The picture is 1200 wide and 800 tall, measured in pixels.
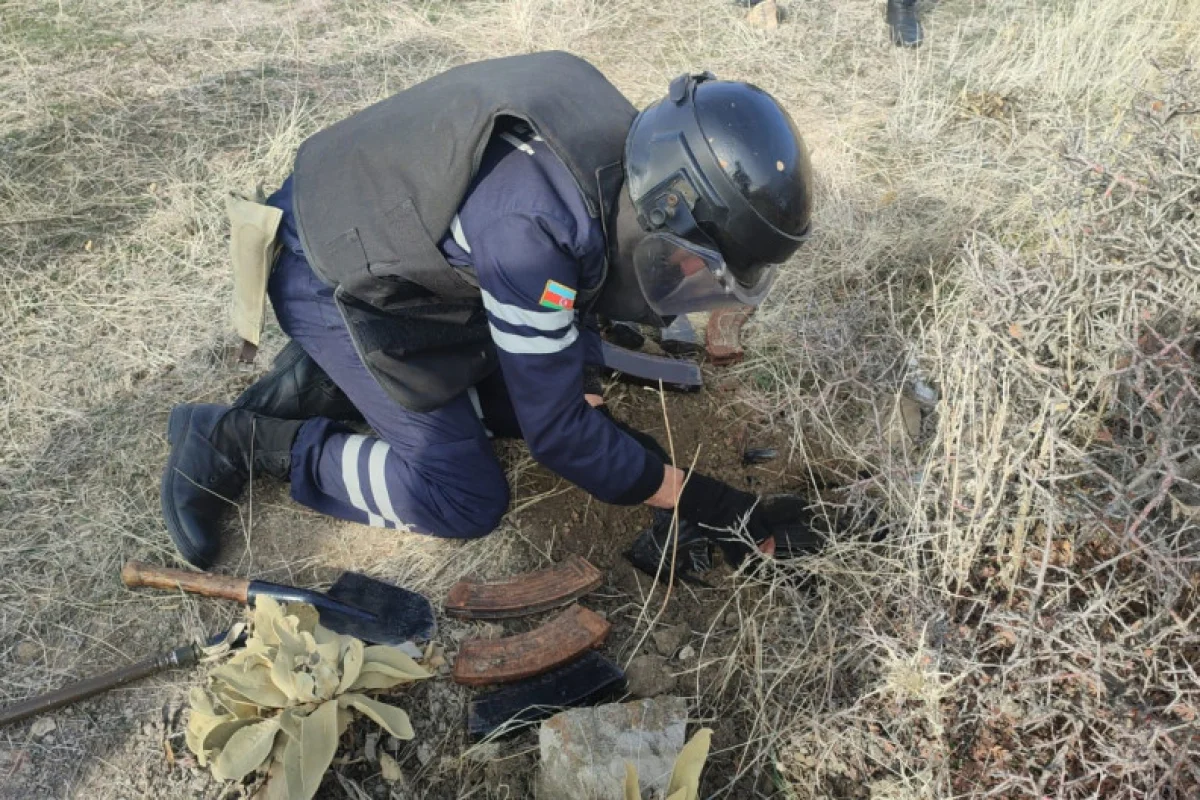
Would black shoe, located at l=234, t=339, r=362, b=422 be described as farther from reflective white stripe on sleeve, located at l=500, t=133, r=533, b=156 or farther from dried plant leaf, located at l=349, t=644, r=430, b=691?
reflective white stripe on sleeve, located at l=500, t=133, r=533, b=156

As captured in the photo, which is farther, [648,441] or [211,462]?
[648,441]

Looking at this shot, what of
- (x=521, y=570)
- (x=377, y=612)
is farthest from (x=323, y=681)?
(x=521, y=570)

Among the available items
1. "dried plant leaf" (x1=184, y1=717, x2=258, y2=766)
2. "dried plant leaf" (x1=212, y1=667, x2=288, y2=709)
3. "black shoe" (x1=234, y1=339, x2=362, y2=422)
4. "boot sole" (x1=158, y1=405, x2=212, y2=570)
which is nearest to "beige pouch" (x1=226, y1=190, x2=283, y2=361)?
"black shoe" (x1=234, y1=339, x2=362, y2=422)

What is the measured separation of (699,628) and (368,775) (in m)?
0.99

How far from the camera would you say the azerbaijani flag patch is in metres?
2.30

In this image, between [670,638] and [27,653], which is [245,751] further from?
[670,638]

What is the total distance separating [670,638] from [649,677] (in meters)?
→ 0.15

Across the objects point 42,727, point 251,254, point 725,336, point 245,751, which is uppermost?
point 251,254

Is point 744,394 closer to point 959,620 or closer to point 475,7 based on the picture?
point 959,620

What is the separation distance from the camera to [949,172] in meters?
4.08

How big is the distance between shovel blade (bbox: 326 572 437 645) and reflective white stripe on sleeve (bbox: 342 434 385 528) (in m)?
0.22

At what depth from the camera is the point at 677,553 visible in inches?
107

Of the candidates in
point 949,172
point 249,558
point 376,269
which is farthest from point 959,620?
point 949,172

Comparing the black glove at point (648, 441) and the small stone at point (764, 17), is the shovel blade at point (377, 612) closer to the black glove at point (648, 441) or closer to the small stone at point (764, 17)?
the black glove at point (648, 441)
